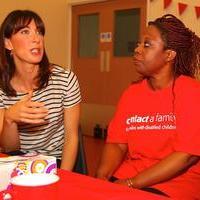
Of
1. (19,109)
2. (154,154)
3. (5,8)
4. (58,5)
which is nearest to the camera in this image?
(19,109)

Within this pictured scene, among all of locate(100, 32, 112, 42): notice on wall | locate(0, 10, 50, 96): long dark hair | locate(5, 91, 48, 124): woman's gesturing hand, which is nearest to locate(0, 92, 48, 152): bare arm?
locate(5, 91, 48, 124): woman's gesturing hand

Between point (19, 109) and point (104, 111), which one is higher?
point (19, 109)

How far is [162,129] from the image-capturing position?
73.8 inches

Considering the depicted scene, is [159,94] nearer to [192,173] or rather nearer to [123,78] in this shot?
[192,173]

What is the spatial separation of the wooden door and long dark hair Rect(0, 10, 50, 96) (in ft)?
12.3

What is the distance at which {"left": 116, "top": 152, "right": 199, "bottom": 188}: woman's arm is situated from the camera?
1.80m

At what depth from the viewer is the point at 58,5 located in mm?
6840

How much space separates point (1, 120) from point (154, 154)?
72 cm

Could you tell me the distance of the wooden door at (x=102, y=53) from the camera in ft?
19.6

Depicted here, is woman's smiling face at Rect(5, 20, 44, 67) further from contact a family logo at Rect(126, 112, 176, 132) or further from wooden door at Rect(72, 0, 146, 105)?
wooden door at Rect(72, 0, 146, 105)

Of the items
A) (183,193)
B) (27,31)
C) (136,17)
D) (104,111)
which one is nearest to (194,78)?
(183,193)

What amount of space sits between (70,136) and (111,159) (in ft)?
0.79

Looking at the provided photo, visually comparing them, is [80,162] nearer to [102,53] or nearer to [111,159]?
[111,159]

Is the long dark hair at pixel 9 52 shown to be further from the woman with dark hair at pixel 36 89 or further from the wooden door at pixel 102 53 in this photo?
the wooden door at pixel 102 53
